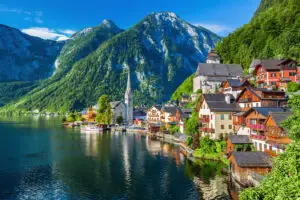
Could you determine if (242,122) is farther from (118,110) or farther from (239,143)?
(118,110)

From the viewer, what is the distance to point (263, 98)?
6169 cm

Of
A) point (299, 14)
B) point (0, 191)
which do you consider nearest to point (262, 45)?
point (299, 14)

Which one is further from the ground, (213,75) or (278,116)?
(213,75)

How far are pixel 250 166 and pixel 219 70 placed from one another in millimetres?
88415

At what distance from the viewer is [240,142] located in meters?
56.7

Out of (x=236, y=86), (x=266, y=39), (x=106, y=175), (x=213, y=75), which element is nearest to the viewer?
(x=106, y=175)

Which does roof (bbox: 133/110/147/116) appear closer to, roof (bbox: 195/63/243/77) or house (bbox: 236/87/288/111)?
roof (bbox: 195/63/243/77)

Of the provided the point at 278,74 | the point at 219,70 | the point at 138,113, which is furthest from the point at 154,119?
the point at 278,74

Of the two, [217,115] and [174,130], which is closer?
[217,115]

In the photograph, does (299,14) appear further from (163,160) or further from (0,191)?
(0,191)

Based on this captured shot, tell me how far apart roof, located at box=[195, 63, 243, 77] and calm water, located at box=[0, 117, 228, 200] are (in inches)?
2158

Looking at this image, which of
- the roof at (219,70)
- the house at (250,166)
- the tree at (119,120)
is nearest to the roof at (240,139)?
the house at (250,166)

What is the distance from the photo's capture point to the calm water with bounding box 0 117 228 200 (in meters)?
43.5

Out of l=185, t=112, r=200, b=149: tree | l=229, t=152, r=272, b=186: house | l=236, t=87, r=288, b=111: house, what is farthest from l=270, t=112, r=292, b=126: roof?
l=185, t=112, r=200, b=149: tree
